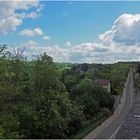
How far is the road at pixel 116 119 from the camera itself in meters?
41.2

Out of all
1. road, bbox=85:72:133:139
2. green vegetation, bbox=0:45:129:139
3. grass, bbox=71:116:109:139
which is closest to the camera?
green vegetation, bbox=0:45:129:139

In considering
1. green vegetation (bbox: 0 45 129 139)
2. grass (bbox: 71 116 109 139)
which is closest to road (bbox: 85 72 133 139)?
grass (bbox: 71 116 109 139)

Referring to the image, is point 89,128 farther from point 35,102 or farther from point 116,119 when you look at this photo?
point 35,102

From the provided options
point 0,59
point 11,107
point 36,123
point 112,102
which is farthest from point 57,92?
point 112,102

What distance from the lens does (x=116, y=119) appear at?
5609 centimetres

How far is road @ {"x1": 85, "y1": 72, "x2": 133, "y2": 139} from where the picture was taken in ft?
135

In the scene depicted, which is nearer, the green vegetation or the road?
the green vegetation

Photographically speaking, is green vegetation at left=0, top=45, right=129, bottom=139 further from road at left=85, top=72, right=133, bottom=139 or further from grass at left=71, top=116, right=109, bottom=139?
road at left=85, top=72, right=133, bottom=139

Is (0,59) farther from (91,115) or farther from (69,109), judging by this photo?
(91,115)

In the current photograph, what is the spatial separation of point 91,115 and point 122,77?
42786 mm

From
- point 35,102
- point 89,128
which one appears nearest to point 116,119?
point 89,128

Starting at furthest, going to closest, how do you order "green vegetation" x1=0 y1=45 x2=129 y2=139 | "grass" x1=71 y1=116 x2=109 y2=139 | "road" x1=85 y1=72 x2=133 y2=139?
"road" x1=85 y1=72 x2=133 y2=139 < "grass" x1=71 y1=116 x2=109 y2=139 < "green vegetation" x1=0 y1=45 x2=129 y2=139

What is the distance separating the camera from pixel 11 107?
30.2 meters

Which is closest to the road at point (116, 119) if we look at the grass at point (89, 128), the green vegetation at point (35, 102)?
the grass at point (89, 128)
